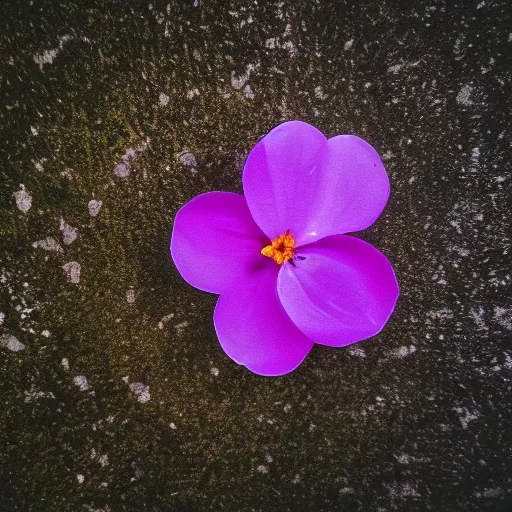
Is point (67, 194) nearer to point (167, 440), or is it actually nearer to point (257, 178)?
point (257, 178)

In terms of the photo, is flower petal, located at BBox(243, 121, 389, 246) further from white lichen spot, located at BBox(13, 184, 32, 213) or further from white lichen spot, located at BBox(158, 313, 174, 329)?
white lichen spot, located at BBox(13, 184, 32, 213)

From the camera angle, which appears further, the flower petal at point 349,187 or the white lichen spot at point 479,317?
the white lichen spot at point 479,317

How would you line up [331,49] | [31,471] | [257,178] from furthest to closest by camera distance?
[31,471] < [331,49] < [257,178]

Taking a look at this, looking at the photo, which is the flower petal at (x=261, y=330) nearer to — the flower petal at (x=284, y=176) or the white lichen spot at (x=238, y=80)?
the flower petal at (x=284, y=176)

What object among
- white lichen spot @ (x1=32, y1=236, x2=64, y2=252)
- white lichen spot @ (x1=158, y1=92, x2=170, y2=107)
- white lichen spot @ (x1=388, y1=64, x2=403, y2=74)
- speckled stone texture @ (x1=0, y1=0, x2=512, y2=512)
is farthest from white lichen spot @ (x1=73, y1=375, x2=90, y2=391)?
white lichen spot @ (x1=388, y1=64, x2=403, y2=74)

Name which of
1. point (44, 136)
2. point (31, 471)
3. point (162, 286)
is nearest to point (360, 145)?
point (162, 286)

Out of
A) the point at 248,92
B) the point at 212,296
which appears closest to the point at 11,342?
the point at 212,296

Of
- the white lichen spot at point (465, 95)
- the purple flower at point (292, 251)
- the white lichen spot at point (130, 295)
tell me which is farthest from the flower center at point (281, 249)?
the white lichen spot at point (465, 95)
